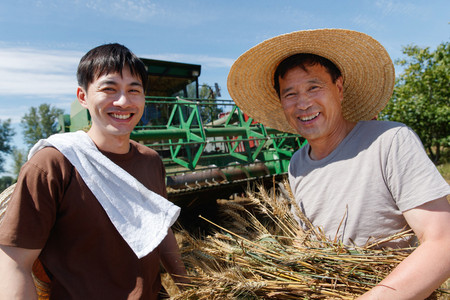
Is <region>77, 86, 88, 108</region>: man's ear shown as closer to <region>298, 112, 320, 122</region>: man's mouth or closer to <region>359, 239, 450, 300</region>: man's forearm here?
<region>298, 112, 320, 122</region>: man's mouth

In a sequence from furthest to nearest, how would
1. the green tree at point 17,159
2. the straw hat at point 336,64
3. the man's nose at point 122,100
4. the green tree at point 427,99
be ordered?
1. the green tree at point 17,159
2. the green tree at point 427,99
3. the straw hat at point 336,64
4. the man's nose at point 122,100

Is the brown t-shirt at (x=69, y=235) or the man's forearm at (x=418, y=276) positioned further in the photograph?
the brown t-shirt at (x=69, y=235)

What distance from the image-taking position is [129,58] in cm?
135

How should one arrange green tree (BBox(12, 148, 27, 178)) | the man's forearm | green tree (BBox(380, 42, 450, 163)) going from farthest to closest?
1. green tree (BBox(12, 148, 27, 178))
2. green tree (BBox(380, 42, 450, 163))
3. the man's forearm

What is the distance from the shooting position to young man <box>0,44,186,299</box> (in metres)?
1.02

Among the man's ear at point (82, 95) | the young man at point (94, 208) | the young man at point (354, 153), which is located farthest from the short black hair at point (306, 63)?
the man's ear at point (82, 95)

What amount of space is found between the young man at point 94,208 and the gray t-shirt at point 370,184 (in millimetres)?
655

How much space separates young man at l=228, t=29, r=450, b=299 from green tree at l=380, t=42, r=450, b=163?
8.30m

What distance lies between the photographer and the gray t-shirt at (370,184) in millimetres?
968

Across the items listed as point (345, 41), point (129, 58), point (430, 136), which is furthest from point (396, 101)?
point (129, 58)

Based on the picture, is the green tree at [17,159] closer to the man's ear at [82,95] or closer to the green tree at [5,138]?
the green tree at [5,138]

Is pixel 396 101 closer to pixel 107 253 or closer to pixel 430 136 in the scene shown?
pixel 430 136

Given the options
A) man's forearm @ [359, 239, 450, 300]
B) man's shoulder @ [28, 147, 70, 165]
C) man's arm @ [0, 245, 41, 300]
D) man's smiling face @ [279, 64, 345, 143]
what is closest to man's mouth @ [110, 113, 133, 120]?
man's shoulder @ [28, 147, 70, 165]

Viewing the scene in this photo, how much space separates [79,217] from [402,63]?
11082 millimetres
